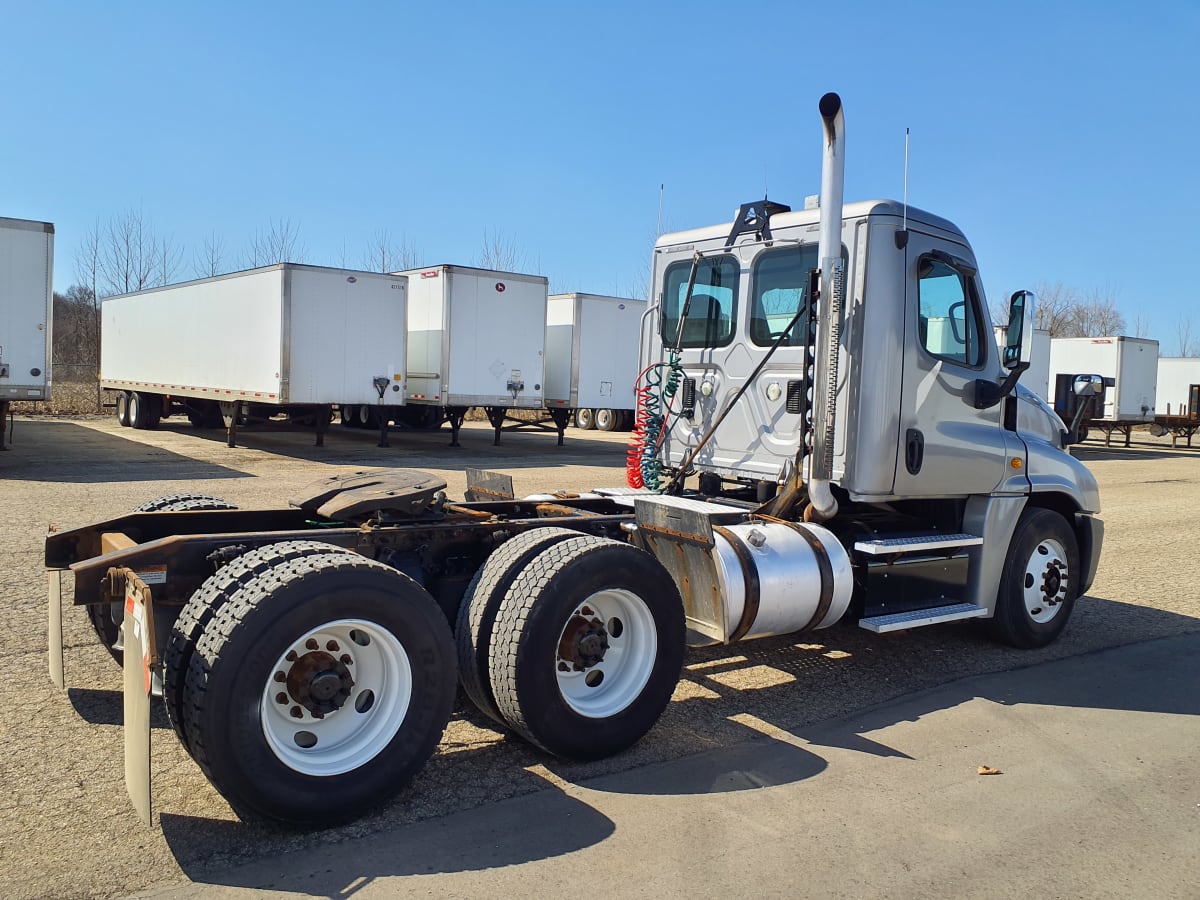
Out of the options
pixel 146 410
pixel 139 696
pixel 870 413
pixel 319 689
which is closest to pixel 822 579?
pixel 870 413

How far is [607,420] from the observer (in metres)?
32.9

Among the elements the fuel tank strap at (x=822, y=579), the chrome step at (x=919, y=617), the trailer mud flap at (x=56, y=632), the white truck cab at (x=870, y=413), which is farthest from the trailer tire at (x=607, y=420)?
the trailer mud flap at (x=56, y=632)

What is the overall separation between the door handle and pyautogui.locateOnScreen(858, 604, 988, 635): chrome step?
86 cm

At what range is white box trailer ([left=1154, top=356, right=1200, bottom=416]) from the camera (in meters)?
36.4

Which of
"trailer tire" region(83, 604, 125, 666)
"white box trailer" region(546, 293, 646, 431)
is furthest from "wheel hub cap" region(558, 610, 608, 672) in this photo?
"white box trailer" region(546, 293, 646, 431)

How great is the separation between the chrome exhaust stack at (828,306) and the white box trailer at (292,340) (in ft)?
46.7

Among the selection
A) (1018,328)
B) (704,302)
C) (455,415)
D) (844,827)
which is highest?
(704,302)

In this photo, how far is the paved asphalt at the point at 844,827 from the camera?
10.9 feet

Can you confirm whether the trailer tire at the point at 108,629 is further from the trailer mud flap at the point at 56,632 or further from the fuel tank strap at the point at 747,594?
the fuel tank strap at the point at 747,594

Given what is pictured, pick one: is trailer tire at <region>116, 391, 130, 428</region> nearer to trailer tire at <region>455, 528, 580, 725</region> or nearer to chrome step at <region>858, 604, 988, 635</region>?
trailer tire at <region>455, 528, 580, 725</region>

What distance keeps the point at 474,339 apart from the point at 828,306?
15.5 meters

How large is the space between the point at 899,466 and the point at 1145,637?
2856 mm

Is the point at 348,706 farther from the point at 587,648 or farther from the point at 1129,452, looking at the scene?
the point at 1129,452

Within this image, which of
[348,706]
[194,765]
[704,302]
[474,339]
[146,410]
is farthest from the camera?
[146,410]
